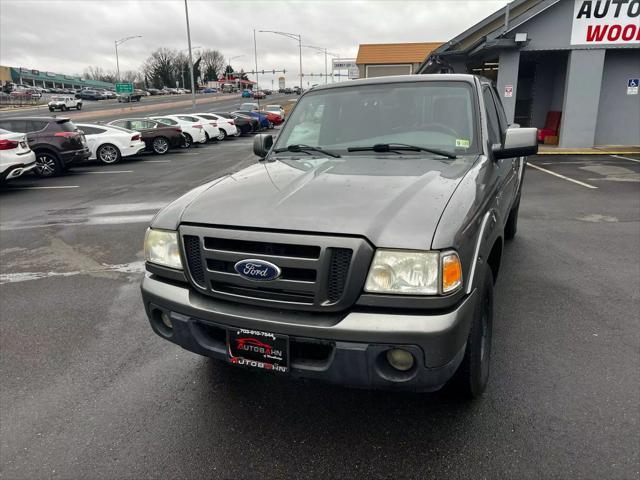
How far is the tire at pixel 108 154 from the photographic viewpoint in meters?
16.2

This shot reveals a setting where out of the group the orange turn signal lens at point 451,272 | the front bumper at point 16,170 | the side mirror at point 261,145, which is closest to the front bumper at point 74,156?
the front bumper at point 16,170

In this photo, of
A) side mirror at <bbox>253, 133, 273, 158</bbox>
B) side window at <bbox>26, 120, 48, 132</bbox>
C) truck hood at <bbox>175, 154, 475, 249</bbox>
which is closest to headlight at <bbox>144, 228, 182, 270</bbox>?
truck hood at <bbox>175, 154, 475, 249</bbox>

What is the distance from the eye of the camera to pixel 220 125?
25766 millimetres

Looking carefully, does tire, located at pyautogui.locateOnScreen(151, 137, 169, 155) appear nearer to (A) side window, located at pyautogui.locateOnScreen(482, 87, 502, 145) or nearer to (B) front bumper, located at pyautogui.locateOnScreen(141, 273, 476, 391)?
(A) side window, located at pyautogui.locateOnScreen(482, 87, 502, 145)

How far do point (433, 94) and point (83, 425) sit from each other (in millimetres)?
3227

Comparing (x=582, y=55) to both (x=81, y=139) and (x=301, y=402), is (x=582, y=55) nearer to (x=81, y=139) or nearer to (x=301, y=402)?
(x=81, y=139)

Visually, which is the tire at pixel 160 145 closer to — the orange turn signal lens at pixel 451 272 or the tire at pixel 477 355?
the tire at pixel 477 355

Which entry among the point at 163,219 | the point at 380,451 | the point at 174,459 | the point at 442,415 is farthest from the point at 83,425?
the point at 442,415

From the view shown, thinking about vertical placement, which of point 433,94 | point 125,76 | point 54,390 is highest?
point 125,76

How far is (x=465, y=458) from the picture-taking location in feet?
7.93

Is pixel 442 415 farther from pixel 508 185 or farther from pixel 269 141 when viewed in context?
pixel 269 141

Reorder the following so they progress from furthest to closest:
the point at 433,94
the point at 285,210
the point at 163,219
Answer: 1. the point at 433,94
2. the point at 163,219
3. the point at 285,210

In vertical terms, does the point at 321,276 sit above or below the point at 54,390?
above

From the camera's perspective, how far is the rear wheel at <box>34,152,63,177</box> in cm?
1332
